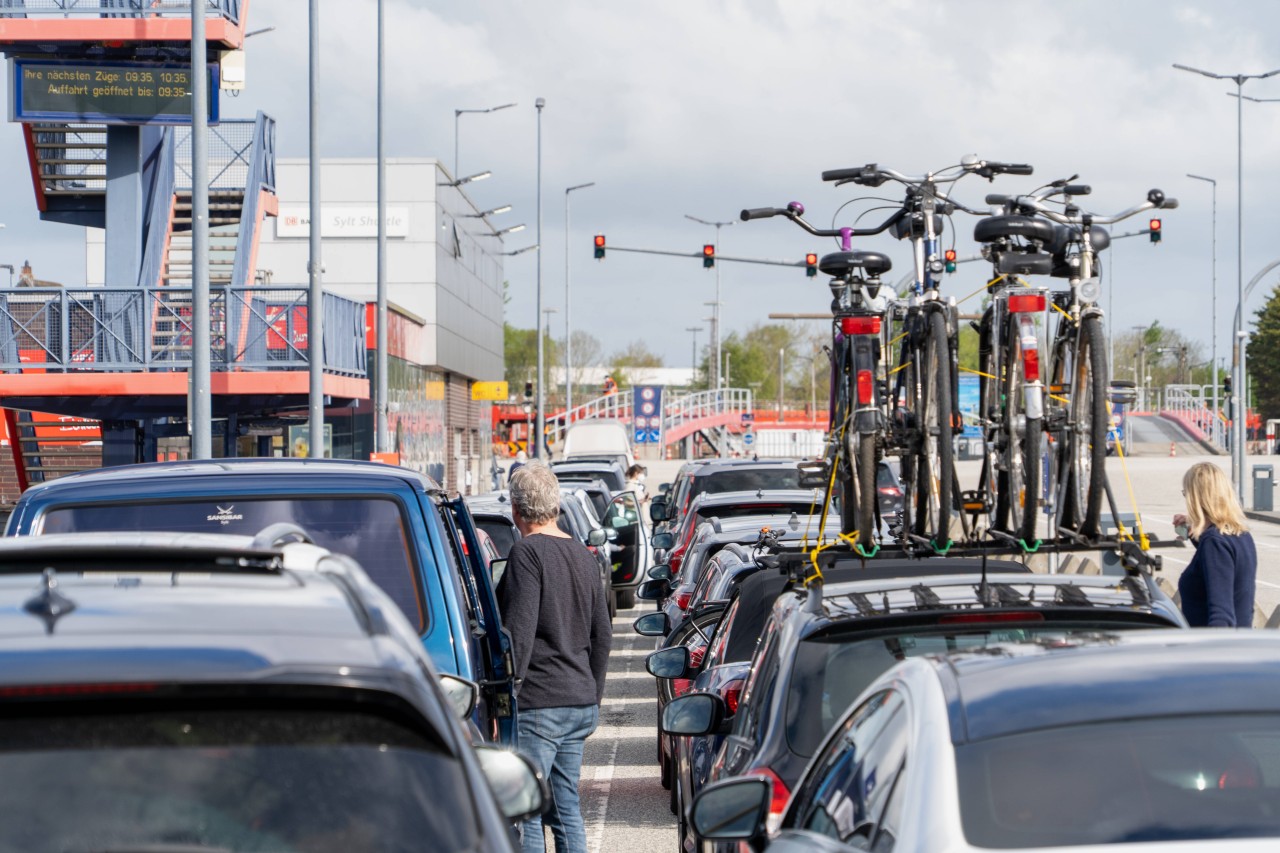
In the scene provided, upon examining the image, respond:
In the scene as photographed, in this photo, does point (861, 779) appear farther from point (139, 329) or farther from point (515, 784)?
point (139, 329)

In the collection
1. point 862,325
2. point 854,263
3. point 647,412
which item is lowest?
point 647,412

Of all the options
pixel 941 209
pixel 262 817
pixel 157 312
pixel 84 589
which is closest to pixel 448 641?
pixel 84 589

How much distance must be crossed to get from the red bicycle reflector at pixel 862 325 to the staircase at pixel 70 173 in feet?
85.9

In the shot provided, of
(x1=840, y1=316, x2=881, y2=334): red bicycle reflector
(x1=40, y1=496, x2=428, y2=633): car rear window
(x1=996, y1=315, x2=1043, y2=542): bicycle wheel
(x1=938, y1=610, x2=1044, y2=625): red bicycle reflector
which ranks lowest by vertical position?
(x1=938, y1=610, x2=1044, y2=625): red bicycle reflector

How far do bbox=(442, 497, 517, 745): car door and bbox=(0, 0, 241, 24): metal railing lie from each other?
23.7m

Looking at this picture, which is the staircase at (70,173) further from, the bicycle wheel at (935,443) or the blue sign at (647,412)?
the blue sign at (647,412)

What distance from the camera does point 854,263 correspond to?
9.05 metres

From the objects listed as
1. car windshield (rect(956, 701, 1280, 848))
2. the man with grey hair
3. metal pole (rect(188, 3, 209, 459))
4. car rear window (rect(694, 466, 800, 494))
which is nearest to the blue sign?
metal pole (rect(188, 3, 209, 459))

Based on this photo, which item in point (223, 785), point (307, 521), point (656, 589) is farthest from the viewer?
point (656, 589)

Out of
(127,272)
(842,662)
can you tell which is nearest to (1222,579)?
(842,662)

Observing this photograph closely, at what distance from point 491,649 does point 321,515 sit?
117 centimetres

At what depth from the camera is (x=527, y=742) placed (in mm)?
7109

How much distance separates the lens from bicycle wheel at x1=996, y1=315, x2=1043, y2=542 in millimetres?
7332

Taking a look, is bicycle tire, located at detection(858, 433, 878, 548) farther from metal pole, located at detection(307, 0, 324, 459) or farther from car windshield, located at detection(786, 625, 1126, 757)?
metal pole, located at detection(307, 0, 324, 459)
